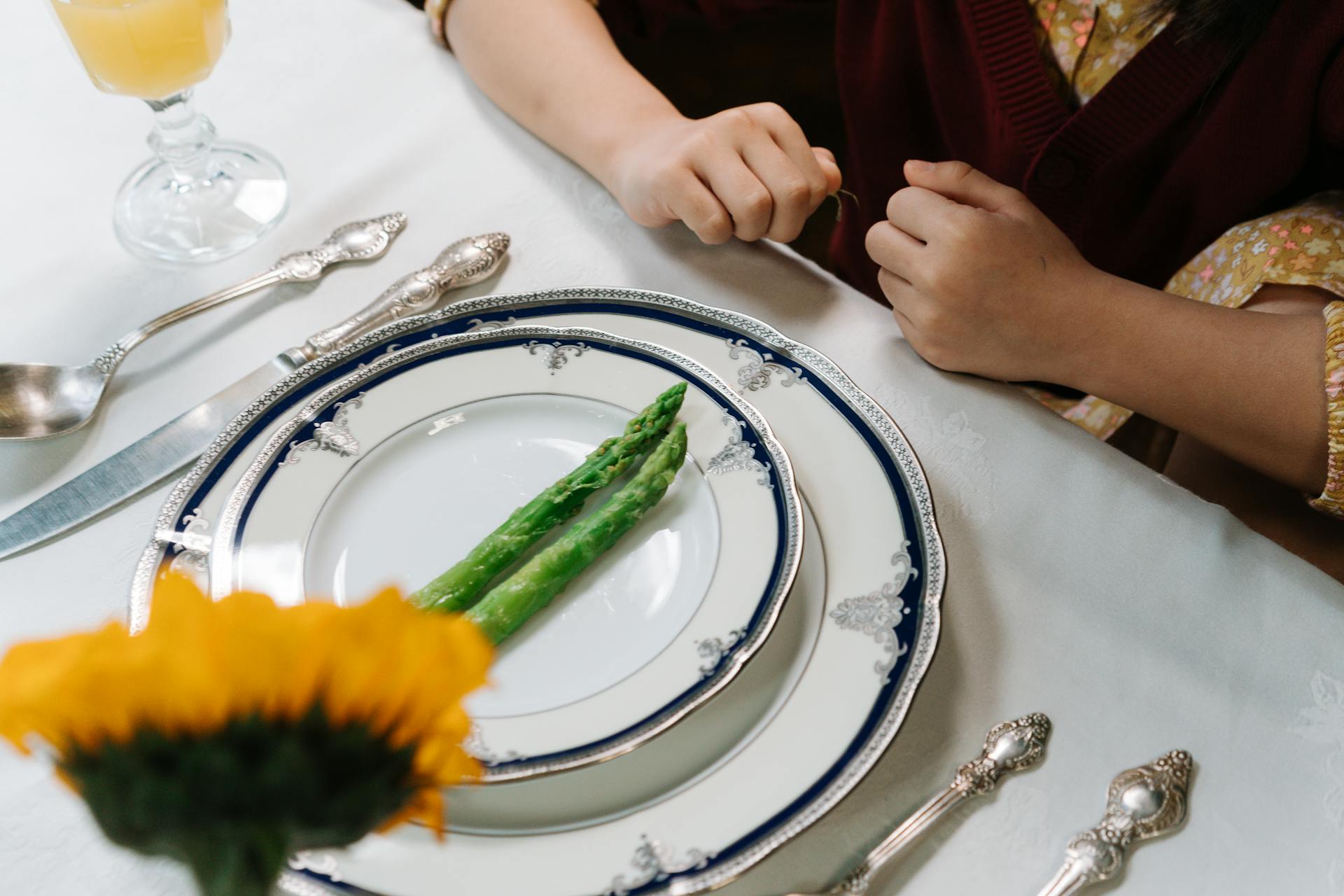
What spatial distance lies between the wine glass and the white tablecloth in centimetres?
2

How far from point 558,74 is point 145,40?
0.28 m

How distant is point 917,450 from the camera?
1.79 ft

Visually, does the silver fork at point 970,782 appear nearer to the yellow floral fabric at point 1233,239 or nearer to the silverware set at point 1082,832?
the silverware set at point 1082,832

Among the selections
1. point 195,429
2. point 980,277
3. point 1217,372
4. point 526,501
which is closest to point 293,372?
point 195,429

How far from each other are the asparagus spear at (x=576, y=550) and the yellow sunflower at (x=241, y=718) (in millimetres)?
211

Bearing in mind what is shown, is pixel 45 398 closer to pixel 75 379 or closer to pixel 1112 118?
pixel 75 379

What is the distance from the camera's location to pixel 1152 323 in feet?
1.98

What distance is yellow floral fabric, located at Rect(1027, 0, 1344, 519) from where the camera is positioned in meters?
0.56

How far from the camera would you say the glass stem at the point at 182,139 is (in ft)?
2.22

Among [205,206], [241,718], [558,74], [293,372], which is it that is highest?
[558,74]

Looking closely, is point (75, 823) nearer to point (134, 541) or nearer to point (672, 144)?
point (134, 541)

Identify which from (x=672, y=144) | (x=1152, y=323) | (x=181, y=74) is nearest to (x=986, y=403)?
(x=1152, y=323)

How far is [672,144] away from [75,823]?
517 mm

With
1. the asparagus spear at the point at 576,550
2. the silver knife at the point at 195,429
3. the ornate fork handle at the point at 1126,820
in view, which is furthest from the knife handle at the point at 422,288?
the ornate fork handle at the point at 1126,820
